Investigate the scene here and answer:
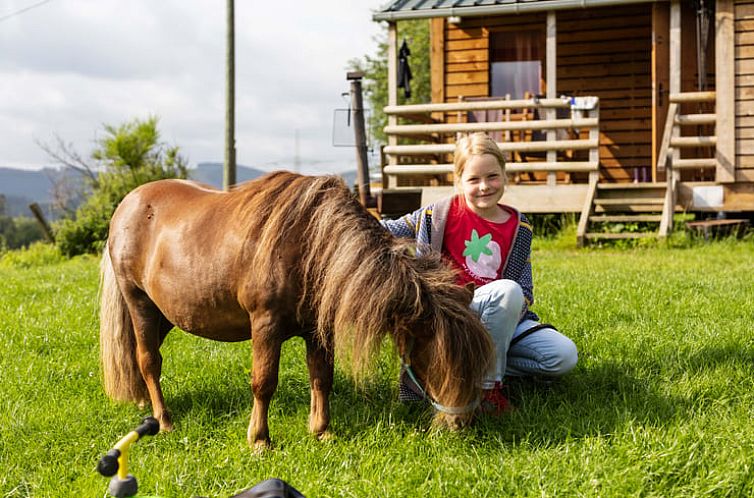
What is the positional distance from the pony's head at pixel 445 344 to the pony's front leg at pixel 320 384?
1.77 feet

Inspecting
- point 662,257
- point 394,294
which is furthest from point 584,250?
point 394,294

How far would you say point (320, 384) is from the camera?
3.49 meters

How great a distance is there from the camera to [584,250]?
34.0ft

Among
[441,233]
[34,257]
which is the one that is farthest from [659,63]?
[34,257]

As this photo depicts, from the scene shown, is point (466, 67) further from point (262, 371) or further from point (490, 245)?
point (262, 371)

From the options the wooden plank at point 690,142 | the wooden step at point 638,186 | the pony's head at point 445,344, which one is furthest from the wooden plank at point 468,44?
the pony's head at point 445,344

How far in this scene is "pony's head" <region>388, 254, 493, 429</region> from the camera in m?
2.91

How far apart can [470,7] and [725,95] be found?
13.4 feet

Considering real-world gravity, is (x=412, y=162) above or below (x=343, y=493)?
above

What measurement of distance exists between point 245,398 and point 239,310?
2.92 feet

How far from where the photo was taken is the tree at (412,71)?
40.1m

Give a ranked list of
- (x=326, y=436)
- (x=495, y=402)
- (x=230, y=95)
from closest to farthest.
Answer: (x=326, y=436)
(x=495, y=402)
(x=230, y=95)

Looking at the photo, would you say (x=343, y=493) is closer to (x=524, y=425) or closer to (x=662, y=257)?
(x=524, y=425)

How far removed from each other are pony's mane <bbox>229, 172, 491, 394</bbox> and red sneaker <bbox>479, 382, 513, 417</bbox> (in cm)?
61
